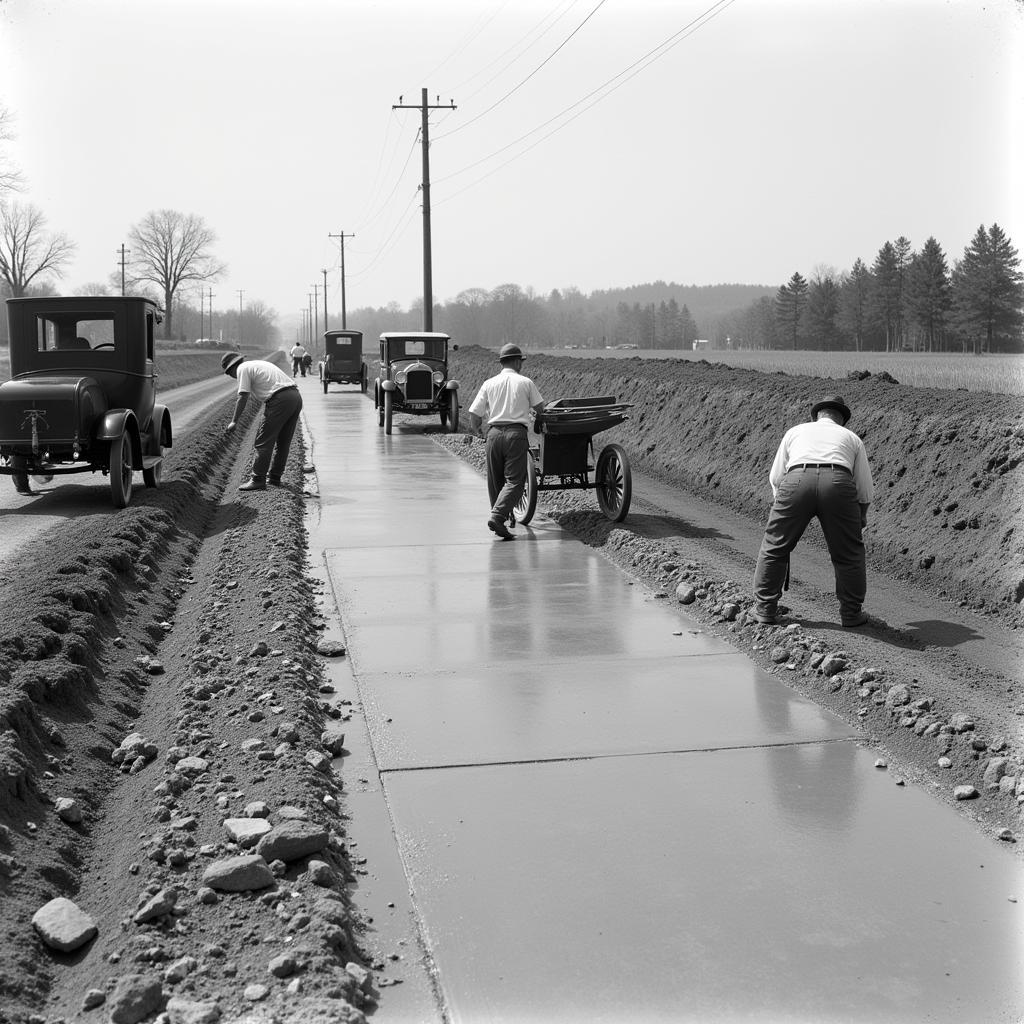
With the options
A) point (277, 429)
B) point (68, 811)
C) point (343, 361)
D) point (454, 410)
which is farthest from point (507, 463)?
point (343, 361)

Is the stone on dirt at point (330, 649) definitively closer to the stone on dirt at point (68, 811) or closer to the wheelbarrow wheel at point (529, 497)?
the stone on dirt at point (68, 811)

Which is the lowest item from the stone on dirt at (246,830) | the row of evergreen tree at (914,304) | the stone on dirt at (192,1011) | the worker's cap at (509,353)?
the stone on dirt at (192,1011)

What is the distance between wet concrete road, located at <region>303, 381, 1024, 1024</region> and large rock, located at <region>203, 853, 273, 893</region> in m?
0.38

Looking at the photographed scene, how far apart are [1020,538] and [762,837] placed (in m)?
5.63

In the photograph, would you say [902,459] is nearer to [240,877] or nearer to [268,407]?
[268,407]

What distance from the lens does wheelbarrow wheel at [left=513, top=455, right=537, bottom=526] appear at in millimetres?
Result: 11391

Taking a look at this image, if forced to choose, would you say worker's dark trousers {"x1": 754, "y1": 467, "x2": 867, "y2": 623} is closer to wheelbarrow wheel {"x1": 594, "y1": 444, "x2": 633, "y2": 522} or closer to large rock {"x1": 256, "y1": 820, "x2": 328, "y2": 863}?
wheelbarrow wheel {"x1": 594, "y1": 444, "x2": 633, "y2": 522}

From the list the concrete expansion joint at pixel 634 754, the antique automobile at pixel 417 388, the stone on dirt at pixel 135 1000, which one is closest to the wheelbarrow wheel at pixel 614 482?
the concrete expansion joint at pixel 634 754

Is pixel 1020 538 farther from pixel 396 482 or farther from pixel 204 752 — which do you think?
A: pixel 396 482

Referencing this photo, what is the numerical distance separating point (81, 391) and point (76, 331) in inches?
51.6

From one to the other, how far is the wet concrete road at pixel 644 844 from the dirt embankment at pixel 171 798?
0.26 meters

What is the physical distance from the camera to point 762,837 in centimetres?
434

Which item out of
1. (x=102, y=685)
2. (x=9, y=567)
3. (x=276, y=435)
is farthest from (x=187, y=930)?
(x=276, y=435)

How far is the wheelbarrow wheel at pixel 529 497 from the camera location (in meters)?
11.4
